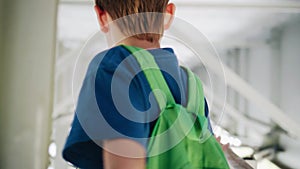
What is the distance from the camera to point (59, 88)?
1209 millimetres

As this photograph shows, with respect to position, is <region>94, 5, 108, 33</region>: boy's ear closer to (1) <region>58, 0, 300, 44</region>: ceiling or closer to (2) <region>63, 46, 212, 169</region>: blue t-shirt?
(2) <region>63, 46, 212, 169</region>: blue t-shirt

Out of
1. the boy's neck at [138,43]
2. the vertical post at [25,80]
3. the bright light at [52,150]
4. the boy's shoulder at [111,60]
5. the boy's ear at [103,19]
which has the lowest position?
the bright light at [52,150]

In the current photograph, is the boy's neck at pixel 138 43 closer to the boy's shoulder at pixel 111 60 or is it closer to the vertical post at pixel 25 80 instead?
the boy's shoulder at pixel 111 60

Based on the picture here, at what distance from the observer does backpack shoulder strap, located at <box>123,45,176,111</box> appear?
577 mm

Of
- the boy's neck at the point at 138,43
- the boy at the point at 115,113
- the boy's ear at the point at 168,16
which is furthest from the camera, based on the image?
the boy's ear at the point at 168,16

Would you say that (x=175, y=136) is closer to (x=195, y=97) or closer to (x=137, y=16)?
(x=195, y=97)

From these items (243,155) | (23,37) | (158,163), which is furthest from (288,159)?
(23,37)

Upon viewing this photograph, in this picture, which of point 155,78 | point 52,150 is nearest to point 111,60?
point 155,78

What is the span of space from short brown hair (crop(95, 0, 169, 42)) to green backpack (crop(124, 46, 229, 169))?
119mm

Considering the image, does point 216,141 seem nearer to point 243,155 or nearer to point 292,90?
point 243,155

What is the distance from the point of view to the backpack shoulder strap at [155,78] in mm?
577

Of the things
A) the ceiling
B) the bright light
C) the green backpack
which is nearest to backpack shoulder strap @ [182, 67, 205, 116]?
the green backpack

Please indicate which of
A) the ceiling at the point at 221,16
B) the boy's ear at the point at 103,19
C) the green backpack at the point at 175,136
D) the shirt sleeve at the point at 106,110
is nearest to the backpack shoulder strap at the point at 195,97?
the green backpack at the point at 175,136

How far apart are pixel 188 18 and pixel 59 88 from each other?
0.49 meters
